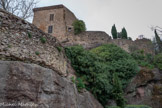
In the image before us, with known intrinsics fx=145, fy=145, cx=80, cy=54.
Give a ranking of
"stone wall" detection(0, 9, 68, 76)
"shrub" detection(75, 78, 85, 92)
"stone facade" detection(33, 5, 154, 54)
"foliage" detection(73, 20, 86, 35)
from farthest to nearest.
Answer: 1. "foliage" detection(73, 20, 86, 35)
2. "stone facade" detection(33, 5, 154, 54)
3. "shrub" detection(75, 78, 85, 92)
4. "stone wall" detection(0, 9, 68, 76)

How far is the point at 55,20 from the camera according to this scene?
2111 centimetres

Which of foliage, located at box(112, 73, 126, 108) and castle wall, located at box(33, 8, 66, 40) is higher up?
castle wall, located at box(33, 8, 66, 40)

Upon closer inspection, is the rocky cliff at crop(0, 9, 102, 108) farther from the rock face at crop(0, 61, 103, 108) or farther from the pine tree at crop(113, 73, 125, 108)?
the pine tree at crop(113, 73, 125, 108)

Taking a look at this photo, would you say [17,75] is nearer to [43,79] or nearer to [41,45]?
[43,79]

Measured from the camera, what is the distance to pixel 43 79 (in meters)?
6.20

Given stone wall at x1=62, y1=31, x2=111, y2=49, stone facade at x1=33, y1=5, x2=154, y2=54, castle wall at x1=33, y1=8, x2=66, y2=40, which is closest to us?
stone wall at x1=62, y1=31, x2=111, y2=49

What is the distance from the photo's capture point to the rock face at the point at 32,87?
4966mm

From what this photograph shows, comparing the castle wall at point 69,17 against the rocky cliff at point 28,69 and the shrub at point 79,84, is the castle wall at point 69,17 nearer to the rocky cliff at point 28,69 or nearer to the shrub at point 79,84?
the shrub at point 79,84

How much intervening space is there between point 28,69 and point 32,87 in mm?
753

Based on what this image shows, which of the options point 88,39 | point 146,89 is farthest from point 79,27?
point 146,89

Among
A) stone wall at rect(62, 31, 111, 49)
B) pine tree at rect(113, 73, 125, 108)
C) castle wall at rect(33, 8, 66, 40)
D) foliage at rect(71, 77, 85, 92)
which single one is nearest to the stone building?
castle wall at rect(33, 8, 66, 40)

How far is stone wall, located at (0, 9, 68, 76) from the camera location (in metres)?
5.85

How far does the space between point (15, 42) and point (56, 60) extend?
101 inches

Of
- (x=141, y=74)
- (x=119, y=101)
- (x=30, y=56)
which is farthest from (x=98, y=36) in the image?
(x=30, y=56)
